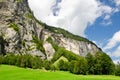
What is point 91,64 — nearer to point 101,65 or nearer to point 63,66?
point 101,65

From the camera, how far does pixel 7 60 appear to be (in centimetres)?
18700

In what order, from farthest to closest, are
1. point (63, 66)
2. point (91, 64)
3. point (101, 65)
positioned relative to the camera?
point (63, 66) → point (91, 64) → point (101, 65)

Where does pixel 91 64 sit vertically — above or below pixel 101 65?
above

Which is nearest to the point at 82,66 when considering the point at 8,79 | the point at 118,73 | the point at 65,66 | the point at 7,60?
the point at 118,73

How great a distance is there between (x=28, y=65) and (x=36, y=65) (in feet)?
17.1

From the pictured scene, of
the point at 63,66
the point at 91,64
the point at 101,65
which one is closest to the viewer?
the point at 101,65

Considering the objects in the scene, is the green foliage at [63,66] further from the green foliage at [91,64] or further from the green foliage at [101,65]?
the green foliage at [101,65]

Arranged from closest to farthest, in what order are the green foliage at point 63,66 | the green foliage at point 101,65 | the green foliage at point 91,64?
the green foliage at point 101,65, the green foliage at point 91,64, the green foliage at point 63,66

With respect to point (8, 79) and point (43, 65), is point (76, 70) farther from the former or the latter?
point (8, 79)

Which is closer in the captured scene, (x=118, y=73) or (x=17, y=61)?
(x=118, y=73)

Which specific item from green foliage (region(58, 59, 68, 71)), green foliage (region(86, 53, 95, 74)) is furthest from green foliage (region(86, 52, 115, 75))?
green foliage (region(58, 59, 68, 71))

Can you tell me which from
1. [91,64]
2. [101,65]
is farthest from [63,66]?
[101,65]

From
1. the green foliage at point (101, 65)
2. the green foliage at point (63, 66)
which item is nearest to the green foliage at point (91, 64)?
the green foliage at point (101, 65)

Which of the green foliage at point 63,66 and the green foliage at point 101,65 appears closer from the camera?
the green foliage at point 101,65
